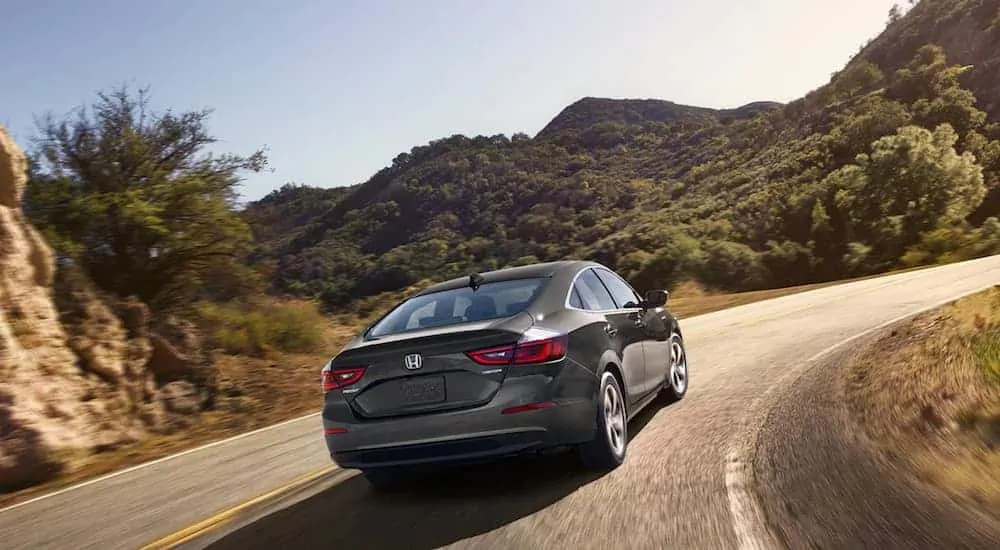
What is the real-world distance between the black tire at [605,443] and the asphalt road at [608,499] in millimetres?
98

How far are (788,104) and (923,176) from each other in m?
62.7

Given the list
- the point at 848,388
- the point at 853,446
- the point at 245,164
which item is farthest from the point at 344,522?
the point at 245,164

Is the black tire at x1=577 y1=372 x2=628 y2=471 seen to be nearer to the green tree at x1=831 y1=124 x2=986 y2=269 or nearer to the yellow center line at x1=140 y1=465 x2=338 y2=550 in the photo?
the yellow center line at x1=140 y1=465 x2=338 y2=550

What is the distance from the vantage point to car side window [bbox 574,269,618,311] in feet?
22.0

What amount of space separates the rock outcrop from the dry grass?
8699 millimetres

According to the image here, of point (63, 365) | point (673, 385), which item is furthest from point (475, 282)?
point (63, 365)

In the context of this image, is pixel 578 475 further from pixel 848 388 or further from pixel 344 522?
pixel 848 388

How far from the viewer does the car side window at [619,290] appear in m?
7.56

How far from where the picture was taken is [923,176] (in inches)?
1741

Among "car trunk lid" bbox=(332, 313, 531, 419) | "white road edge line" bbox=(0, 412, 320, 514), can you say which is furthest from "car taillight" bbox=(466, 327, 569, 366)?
"white road edge line" bbox=(0, 412, 320, 514)

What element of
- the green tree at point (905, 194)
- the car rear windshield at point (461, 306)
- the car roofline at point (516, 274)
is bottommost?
the green tree at point (905, 194)

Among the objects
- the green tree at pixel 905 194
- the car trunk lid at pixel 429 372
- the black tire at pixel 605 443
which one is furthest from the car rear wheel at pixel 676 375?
the green tree at pixel 905 194

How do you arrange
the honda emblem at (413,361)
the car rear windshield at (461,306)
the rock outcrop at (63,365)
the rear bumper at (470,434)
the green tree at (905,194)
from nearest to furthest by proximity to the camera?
the rear bumper at (470,434), the honda emblem at (413,361), the car rear windshield at (461,306), the rock outcrop at (63,365), the green tree at (905,194)

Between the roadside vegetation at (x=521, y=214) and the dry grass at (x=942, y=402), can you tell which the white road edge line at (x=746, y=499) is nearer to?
the dry grass at (x=942, y=402)
